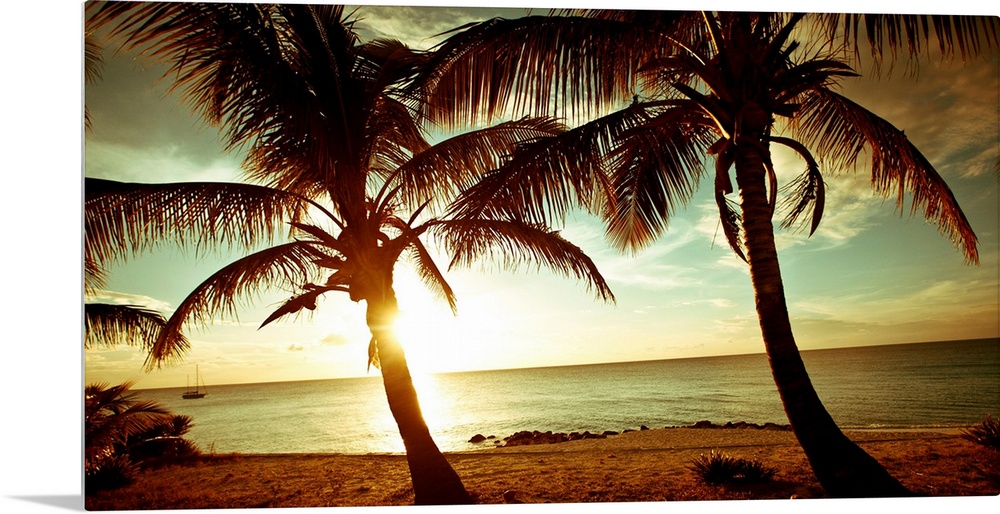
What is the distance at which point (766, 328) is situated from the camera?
9.36 ft

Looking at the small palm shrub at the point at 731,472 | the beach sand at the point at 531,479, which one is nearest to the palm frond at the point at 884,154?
the beach sand at the point at 531,479

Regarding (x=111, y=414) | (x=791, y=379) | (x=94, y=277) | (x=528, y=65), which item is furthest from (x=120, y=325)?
(x=791, y=379)

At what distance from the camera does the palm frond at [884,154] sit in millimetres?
3277

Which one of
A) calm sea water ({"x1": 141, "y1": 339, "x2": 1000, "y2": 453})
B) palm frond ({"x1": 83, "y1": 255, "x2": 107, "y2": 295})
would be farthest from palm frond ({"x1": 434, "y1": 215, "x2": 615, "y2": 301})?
calm sea water ({"x1": 141, "y1": 339, "x2": 1000, "y2": 453})

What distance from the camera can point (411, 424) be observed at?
3369mm

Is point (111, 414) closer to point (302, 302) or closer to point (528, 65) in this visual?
point (302, 302)

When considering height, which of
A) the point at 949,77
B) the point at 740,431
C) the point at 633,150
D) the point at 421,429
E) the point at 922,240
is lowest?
the point at 740,431

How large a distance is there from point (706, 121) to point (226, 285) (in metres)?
2.91

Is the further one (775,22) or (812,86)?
(775,22)

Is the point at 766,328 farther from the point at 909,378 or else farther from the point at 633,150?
the point at 909,378

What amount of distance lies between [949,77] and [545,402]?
18.2 m

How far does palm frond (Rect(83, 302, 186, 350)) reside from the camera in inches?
130

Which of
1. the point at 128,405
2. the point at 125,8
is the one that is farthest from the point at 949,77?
the point at 128,405

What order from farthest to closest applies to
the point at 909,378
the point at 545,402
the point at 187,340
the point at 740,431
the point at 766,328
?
the point at 545,402, the point at 909,378, the point at 740,431, the point at 187,340, the point at 766,328
